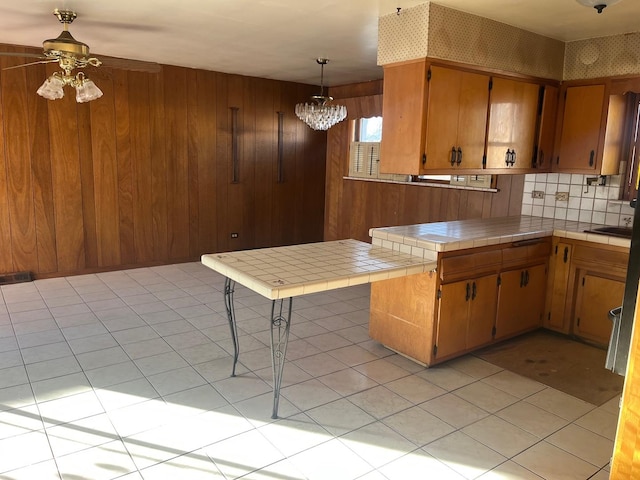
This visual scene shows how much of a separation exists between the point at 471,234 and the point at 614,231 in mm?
1278

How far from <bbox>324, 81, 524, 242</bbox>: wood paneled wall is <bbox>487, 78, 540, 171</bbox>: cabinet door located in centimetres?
64

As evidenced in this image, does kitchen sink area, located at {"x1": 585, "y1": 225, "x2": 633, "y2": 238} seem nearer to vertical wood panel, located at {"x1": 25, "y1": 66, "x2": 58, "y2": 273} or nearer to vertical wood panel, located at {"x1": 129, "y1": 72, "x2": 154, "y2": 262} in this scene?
vertical wood panel, located at {"x1": 129, "y1": 72, "x2": 154, "y2": 262}

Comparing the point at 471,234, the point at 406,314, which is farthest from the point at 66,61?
the point at 471,234

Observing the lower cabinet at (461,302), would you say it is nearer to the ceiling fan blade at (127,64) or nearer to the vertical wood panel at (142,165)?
the ceiling fan blade at (127,64)

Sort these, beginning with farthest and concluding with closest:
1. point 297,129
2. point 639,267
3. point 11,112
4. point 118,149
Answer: point 297,129
point 118,149
point 11,112
point 639,267

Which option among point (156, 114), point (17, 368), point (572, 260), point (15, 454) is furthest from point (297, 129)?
point (15, 454)

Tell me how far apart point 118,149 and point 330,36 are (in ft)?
9.25

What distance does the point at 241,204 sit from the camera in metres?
6.34

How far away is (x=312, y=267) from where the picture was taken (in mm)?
2643

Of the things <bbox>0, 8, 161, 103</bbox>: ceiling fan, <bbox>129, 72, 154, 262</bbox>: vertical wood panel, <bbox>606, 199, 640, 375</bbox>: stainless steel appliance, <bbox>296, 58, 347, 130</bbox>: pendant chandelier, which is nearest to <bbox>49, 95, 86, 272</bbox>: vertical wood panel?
<bbox>129, 72, 154, 262</bbox>: vertical wood panel

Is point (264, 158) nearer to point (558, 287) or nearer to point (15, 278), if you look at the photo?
point (15, 278)

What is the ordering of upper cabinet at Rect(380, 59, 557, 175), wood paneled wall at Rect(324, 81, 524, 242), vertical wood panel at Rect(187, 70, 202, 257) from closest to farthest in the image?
upper cabinet at Rect(380, 59, 557, 175) → wood paneled wall at Rect(324, 81, 524, 242) → vertical wood panel at Rect(187, 70, 202, 257)

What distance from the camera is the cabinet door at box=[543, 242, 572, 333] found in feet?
12.0

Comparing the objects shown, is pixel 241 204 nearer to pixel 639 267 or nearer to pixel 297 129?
pixel 297 129
